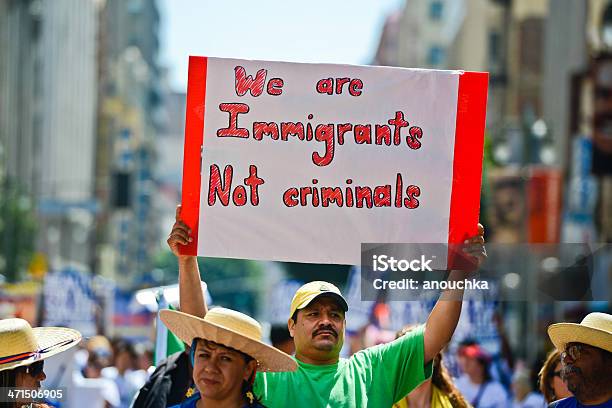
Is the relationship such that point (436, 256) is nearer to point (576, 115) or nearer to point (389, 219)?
point (389, 219)

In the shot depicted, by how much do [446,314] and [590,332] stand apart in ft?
2.00

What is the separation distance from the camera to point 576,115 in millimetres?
38500

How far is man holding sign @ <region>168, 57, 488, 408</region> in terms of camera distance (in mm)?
5953

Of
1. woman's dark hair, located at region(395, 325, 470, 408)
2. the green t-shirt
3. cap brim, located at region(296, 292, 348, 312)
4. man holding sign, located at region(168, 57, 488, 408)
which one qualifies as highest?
man holding sign, located at region(168, 57, 488, 408)

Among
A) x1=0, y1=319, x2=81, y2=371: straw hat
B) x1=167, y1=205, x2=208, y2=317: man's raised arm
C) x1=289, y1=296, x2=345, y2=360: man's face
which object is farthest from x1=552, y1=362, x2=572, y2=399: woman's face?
x1=0, y1=319, x2=81, y2=371: straw hat

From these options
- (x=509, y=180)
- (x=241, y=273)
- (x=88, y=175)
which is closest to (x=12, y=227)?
(x=509, y=180)

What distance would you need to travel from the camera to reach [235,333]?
17.1 feet

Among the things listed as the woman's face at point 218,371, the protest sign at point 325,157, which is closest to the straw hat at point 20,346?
the woman's face at point 218,371

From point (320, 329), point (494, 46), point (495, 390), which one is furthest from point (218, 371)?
point (494, 46)

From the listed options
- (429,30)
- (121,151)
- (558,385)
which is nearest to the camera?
(558,385)

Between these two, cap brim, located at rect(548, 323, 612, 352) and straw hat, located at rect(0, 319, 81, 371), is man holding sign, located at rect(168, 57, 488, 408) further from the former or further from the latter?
straw hat, located at rect(0, 319, 81, 371)

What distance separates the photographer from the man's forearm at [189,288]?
591 centimetres

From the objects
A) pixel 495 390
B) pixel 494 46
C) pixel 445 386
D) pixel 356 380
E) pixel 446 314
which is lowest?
pixel 495 390

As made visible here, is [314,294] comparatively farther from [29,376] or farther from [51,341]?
[29,376]
